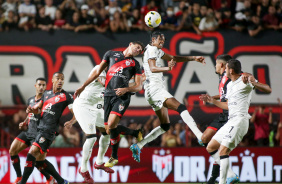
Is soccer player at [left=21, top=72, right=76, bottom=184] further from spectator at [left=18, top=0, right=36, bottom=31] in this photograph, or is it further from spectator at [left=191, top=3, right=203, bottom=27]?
spectator at [left=191, top=3, right=203, bottom=27]

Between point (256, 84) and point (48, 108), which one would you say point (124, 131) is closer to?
point (48, 108)

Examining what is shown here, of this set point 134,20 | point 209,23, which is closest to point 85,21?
point 134,20

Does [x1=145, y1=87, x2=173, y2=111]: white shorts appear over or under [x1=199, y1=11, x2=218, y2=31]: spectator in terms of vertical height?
under

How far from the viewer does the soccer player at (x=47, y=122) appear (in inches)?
391

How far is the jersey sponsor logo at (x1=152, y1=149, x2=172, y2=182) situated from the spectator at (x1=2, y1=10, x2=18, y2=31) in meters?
5.64

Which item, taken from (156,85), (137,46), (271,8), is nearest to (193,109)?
(156,85)

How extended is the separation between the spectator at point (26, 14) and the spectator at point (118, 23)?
2.31m

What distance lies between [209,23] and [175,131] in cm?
388

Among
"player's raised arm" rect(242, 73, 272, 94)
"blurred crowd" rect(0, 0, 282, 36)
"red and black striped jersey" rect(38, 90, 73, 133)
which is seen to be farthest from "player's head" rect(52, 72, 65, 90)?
"blurred crowd" rect(0, 0, 282, 36)

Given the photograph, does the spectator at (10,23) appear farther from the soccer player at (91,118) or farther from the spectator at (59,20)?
the soccer player at (91,118)

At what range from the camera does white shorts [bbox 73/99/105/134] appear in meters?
10.6

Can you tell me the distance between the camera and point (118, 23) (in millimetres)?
14883

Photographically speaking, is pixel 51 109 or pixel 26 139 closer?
pixel 51 109

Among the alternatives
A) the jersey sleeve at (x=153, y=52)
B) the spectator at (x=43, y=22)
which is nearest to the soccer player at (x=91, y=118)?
the jersey sleeve at (x=153, y=52)
